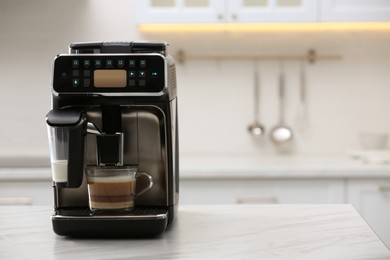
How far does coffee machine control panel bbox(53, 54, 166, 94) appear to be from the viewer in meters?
1.57

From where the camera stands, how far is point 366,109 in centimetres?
368

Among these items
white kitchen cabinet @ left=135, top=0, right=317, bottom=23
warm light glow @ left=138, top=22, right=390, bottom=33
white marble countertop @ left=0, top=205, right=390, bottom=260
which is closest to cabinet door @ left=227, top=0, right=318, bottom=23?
white kitchen cabinet @ left=135, top=0, right=317, bottom=23

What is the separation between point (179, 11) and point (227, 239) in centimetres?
197

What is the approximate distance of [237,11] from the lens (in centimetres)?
334

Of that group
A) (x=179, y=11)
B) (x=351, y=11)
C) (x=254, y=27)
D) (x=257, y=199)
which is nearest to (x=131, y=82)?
(x=257, y=199)

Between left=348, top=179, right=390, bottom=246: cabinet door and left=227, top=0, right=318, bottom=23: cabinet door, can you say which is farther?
left=227, top=0, right=318, bottom=23: cabinet door

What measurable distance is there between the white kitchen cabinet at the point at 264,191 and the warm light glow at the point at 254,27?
34.0 inches

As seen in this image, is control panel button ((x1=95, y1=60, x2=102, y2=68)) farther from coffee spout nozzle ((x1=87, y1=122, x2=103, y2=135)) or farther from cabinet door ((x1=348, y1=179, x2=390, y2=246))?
cabinet door ((x1=348, y1=179, x2=390, y2=246))

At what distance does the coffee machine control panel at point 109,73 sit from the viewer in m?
1.57

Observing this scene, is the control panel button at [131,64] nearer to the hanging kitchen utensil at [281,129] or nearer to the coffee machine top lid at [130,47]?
the coffee machine top lid at [130,47]

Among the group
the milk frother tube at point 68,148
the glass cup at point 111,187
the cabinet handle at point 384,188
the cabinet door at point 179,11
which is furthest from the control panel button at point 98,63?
the cabinet handle at point 384,188

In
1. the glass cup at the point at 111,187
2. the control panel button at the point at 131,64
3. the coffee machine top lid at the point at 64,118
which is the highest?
the control panel button at the point at 131,64

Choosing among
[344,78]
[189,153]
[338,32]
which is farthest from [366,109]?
[189,153]

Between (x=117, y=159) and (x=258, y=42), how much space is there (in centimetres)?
216
